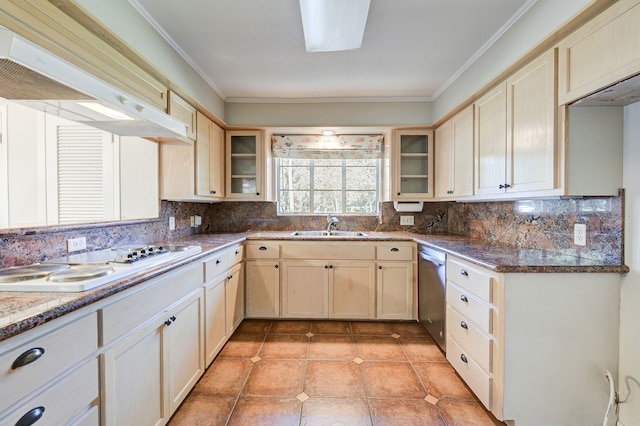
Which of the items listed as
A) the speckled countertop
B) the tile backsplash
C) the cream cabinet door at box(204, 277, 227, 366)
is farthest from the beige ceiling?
the cream cabinet door at box(204, 277, 227, 366)

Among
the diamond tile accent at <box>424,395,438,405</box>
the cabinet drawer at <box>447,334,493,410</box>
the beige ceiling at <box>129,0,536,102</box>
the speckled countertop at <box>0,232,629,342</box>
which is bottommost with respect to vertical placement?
the diamond tile accent at <box>424,395,438,405</box>

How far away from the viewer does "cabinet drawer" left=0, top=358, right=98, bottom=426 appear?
753mm

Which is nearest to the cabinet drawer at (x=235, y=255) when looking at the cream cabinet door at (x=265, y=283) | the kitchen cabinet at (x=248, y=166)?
the cream cabinet door at (x=265, y=283)

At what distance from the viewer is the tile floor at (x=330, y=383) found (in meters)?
1.56

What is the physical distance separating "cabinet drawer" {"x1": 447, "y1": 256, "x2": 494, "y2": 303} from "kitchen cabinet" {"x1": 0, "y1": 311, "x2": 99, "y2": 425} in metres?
1.83

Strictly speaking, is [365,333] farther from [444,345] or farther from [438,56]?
[438,56]

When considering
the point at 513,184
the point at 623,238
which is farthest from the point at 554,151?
the point at 623,238

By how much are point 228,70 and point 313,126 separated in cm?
98

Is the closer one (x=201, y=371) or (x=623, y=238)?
(x=623, y=238)

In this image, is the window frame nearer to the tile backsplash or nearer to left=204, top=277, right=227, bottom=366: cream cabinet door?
the tile backsplash

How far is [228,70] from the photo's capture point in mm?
2402

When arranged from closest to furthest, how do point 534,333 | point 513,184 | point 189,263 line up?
point 534,333 < point 189,263 < point 513,184

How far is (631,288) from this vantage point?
1370 mm

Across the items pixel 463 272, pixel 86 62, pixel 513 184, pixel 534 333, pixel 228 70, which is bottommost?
pixel 534 333
